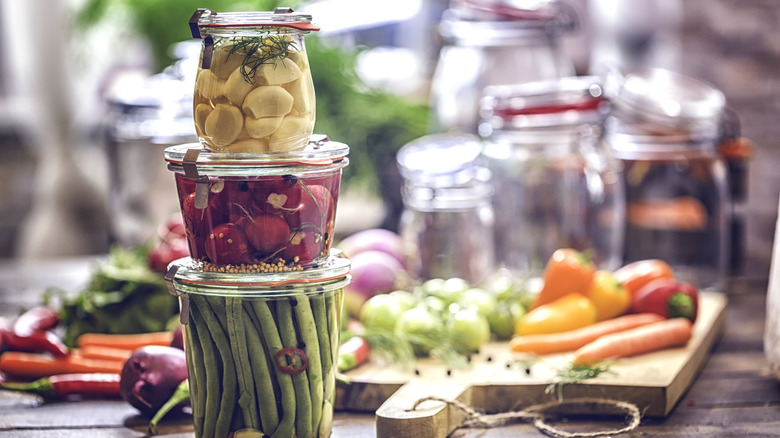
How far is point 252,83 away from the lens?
846 mm

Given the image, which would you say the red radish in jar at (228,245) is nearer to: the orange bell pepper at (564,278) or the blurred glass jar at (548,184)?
the orange bell pepper at (564,278)

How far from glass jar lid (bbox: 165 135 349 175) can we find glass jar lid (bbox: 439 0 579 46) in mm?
905

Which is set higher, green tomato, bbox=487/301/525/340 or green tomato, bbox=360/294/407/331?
green tomato, bbox=360/294/407/331

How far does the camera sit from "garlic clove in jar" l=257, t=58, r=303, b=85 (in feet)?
2.78

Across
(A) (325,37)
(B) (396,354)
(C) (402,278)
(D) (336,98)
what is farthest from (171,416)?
(A) (325,37)

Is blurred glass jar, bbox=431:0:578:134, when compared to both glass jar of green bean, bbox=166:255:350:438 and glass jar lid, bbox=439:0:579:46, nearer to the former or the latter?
glass jar lid, bbox=439:0:579:46

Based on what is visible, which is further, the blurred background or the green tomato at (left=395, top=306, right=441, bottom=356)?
the blurred background

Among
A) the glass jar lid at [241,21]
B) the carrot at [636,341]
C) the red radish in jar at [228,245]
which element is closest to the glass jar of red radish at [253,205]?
the red radish in jar at [228,245]

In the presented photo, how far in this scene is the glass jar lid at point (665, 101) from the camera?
1.52 metres

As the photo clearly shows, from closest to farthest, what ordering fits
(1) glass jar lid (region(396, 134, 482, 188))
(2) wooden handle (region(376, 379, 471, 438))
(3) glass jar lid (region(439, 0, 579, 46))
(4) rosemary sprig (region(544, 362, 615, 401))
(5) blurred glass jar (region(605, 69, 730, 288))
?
(2) wooden handle (region(376, 379, 471, 438)) < (4) rosemary sprig (region(544, 362, 615, 401)) < (1) glass jar lid (region(396, 134, 482, 188)) < (5) blurred glass jar (region(605, 69, 730, 288)) < (3) glass jar lid (region(439, 0, 579, 46))

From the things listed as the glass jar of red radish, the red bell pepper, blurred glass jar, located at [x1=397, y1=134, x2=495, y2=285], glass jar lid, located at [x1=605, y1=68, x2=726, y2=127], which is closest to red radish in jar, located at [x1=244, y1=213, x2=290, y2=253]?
the glass jar of red radish

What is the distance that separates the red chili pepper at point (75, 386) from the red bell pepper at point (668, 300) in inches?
31.0

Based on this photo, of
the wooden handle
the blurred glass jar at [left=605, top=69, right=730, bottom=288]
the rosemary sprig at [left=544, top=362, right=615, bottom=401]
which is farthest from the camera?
the blurred glass jar at [left=605, top=69, right=730, bottom=288]

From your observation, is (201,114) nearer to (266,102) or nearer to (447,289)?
(266,102)
